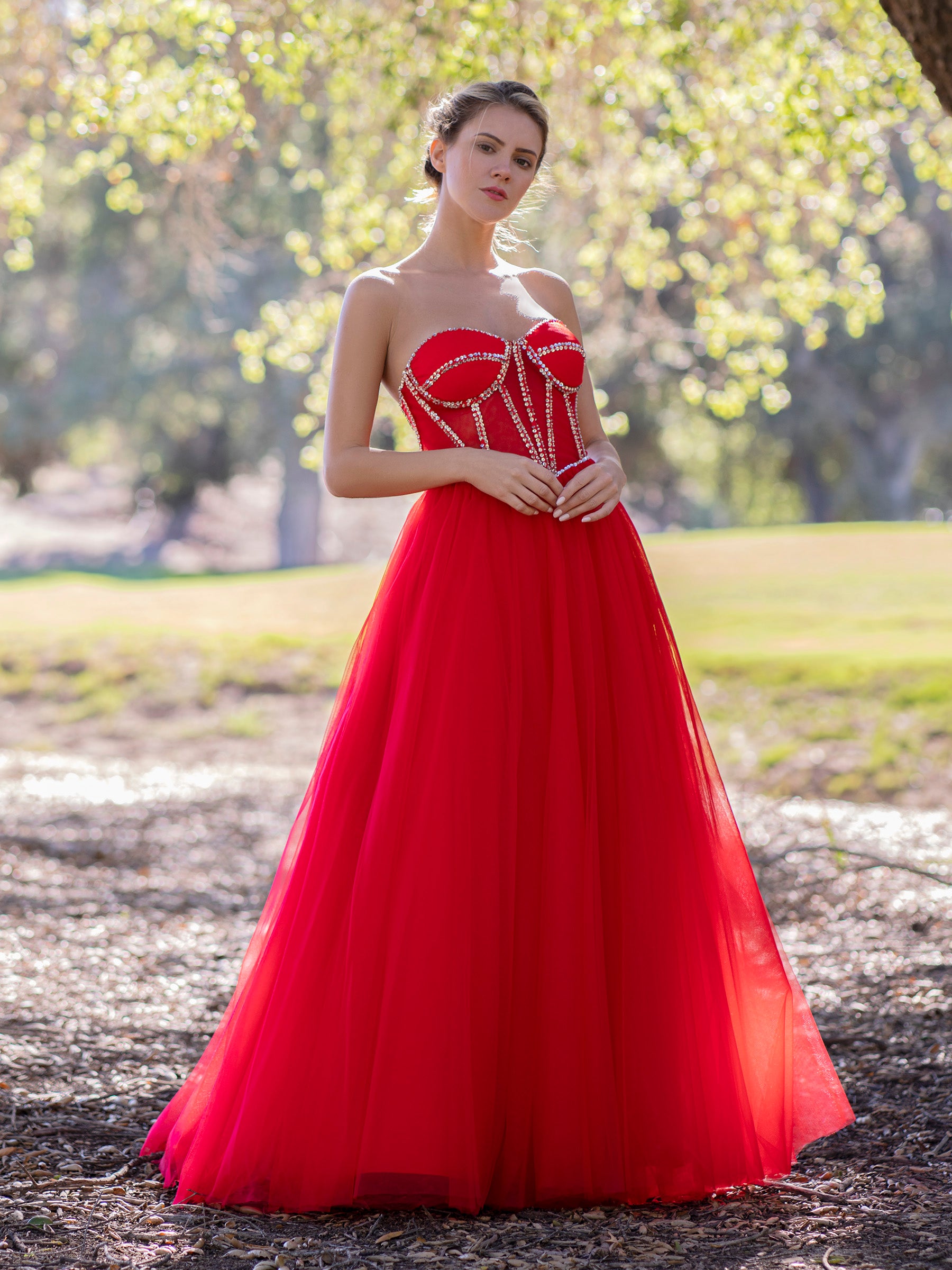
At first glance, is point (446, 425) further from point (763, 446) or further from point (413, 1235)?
point (763, 446)

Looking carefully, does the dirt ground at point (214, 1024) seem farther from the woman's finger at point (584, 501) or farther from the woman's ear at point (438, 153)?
the woman's ear at point (438, 153)

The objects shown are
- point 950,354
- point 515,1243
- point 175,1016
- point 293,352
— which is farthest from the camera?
point 950,354

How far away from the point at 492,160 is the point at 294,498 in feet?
66.9

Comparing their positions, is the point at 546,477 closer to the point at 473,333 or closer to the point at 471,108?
the point at 473,333

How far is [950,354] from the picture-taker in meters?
24.2

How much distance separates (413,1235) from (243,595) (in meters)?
11.1

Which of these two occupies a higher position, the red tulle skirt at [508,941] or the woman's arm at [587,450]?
the woman's arm at [587,450]

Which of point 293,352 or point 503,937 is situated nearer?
point 503,937

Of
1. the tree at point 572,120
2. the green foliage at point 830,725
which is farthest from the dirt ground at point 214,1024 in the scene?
the tree at point 572,120

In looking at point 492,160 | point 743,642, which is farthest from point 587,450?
point 743,642

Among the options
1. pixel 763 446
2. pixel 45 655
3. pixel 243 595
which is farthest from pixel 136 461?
pixel 45 655

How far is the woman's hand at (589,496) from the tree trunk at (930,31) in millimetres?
1435

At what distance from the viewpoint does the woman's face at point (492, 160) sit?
267 centimetres

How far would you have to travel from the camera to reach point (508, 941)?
2.41m
